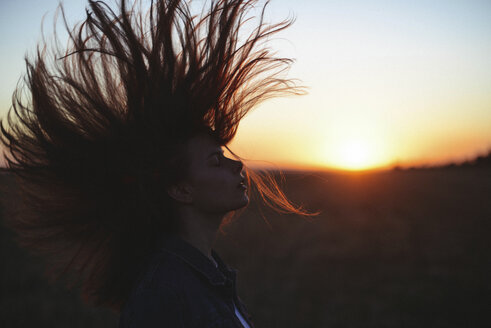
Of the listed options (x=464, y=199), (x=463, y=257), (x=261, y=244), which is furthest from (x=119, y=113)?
(x=464, y=199)

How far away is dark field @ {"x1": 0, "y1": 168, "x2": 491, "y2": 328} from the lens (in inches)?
226

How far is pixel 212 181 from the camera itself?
6.47 ft

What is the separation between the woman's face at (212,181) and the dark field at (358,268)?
4.54ft

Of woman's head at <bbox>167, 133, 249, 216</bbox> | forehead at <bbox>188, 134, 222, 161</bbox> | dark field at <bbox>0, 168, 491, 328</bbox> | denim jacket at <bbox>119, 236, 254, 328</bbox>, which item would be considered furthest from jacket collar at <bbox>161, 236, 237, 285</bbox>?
dark field at <bbox>0, 168, 491, 328</bbox>

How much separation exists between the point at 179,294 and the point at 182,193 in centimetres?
50

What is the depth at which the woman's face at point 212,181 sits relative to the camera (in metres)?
1.96

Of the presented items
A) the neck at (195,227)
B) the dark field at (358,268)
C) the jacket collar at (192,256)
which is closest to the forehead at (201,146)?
the neck at (195,227)

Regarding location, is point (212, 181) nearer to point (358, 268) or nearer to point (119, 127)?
point (119, 127)

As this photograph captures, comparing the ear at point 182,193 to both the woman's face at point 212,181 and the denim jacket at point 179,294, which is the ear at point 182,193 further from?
the denim jacket at point 179,294

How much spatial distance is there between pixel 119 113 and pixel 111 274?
0.89m

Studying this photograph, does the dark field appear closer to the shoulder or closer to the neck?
the neck

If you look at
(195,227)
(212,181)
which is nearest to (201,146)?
(212,181)

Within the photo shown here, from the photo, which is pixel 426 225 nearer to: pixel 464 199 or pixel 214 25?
pixel 464 199

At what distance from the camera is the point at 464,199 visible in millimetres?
9820
